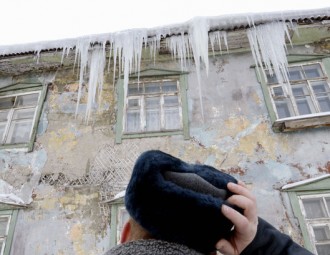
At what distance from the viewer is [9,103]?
23.5ft

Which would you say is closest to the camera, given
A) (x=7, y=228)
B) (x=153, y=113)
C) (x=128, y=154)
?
(x=7, y=228)

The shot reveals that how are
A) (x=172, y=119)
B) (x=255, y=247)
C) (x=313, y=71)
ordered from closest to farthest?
(x=255, y=247) < (x=172, y=119) < (x=313, y=71)

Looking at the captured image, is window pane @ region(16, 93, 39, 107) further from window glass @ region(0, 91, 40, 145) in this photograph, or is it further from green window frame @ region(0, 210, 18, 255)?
green window frame @ region(0, 210, 18, 255)

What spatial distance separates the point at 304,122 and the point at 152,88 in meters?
3.01

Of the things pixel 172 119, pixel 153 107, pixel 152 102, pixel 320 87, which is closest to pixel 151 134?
pixel 172 119

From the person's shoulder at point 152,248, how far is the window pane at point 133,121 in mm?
5332

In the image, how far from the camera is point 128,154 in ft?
19.5

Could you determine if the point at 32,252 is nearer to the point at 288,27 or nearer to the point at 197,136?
the point at 197,136

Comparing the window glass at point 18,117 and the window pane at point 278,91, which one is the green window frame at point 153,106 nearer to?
the window pane at point 278,91

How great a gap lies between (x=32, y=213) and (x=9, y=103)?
2765mm

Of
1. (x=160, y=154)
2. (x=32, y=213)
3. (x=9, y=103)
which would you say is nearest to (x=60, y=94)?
(x=9, y=103)

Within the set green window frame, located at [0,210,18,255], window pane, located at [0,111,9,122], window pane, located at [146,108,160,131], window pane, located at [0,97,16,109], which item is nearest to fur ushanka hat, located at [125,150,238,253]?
green window frame, located at [0,210,18,255]

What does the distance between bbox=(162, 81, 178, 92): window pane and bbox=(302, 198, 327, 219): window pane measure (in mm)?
3219

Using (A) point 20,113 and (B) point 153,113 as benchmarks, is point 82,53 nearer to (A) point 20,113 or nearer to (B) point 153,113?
(A) point 20,113
